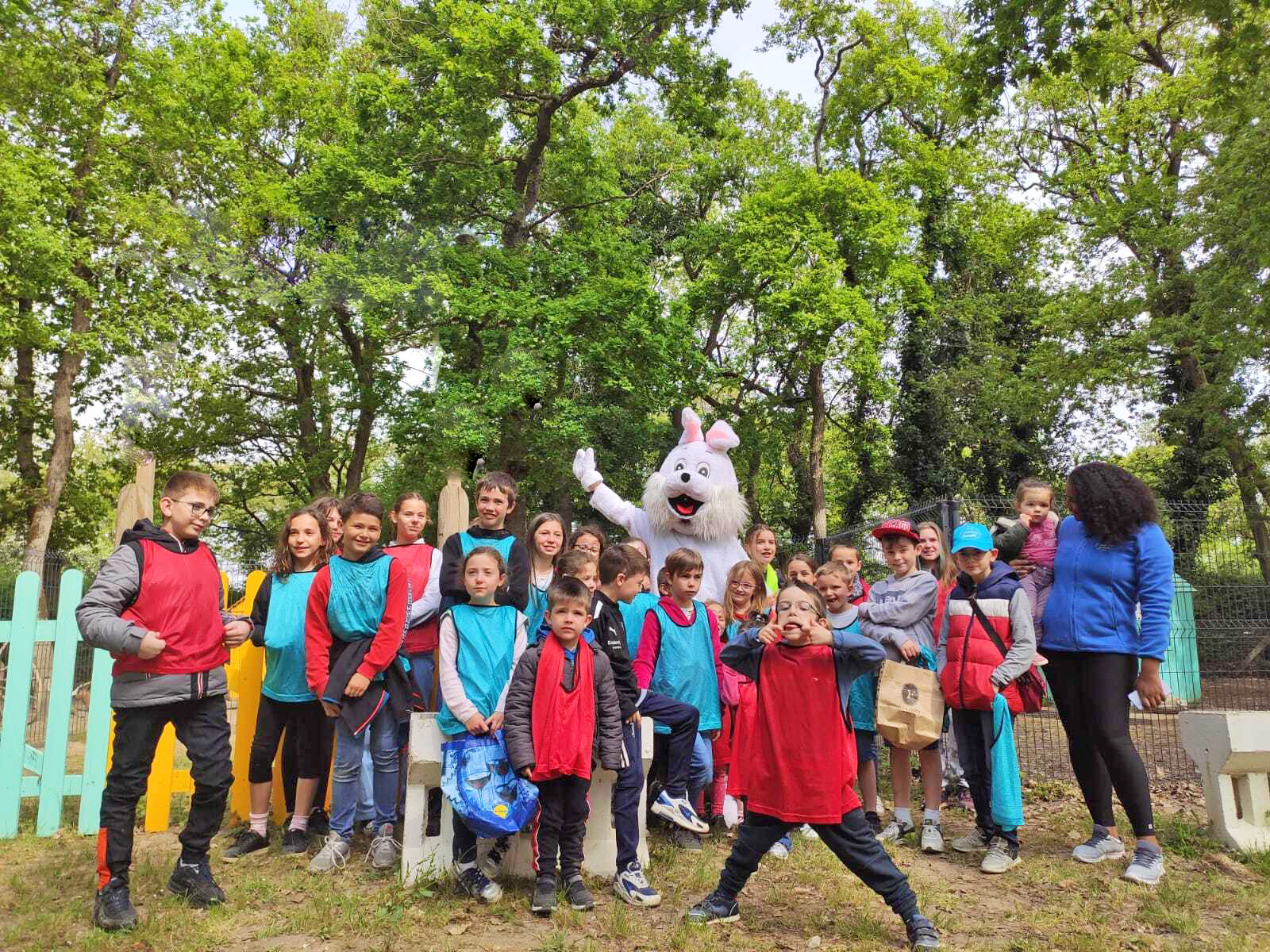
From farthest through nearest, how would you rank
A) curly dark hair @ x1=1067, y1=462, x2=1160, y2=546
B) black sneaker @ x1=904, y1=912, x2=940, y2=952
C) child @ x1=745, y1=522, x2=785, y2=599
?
child @ x1=745, y1=522, x2=785, y2=599
curly dark hair @ x1=1067, y1=462, x2=1160, y2=546
black sneaker @ x1=904, y1=912, x2=940, y2=952

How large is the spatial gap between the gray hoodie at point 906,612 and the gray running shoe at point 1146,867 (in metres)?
1.32

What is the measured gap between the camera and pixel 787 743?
3490 millimetres

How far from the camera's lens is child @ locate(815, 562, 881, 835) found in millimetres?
4715

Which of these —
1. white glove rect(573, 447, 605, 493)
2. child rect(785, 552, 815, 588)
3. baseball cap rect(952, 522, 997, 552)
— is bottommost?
child rect(785, 552, 815, 588)

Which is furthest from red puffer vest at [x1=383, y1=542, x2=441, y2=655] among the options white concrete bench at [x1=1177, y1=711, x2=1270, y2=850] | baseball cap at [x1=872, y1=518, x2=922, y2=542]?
white concrete bench at [x1=1177, y1=711, x2=1270, y2=850]

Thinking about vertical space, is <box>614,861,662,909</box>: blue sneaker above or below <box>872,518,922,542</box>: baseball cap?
below

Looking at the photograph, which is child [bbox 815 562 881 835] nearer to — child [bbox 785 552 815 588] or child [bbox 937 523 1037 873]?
child [bbox 785 552 815 588]

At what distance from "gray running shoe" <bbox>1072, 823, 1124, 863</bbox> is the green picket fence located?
5.19 meters

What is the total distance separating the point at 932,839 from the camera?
14.9 ft

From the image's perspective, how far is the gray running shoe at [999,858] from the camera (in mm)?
4279

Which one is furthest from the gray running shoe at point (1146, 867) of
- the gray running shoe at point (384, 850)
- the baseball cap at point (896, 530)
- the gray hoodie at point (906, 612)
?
the gray running shoe at point (384, 850)

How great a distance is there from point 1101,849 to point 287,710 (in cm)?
423

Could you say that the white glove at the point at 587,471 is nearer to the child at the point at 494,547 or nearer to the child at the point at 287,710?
the child at the point at 494,547

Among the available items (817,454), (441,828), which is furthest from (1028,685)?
(817,454)
